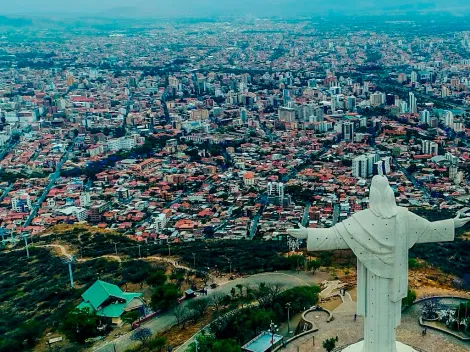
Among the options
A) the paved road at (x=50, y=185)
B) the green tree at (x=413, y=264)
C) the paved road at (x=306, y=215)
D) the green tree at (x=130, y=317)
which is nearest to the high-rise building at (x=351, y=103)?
the paved road at (x=50, y=185)

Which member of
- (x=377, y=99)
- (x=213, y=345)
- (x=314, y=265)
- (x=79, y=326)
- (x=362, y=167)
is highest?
(x=213, y=345)

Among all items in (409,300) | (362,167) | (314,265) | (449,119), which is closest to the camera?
(409,300)

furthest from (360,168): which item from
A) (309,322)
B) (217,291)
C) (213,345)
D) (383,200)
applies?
(383,200)

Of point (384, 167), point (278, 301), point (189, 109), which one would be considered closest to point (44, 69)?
point (189, 109)

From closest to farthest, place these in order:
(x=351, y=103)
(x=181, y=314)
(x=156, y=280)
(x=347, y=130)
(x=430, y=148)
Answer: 1. (x=181, y=314)
2. (x=156, y=280)
3. (x=430, y=148)
4. (x=347, y=130)
5. (x=351, y=103)

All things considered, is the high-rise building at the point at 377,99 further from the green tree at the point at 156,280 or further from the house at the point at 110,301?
the house at the point at 110,301

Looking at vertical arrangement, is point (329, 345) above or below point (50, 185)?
above

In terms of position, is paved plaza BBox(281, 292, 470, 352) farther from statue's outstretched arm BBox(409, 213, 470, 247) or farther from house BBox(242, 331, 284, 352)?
statue's outstretched arm BBox(409, 213, 470, 247)

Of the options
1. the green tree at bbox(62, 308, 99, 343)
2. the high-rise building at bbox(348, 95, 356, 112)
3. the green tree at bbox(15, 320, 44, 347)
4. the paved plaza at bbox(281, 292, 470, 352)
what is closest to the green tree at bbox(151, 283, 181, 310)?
the green tree at bbox(62, 308, 99, 343)

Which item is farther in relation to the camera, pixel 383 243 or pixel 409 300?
pixel 409 300

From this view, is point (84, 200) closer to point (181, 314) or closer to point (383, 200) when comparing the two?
point (181, 314)
